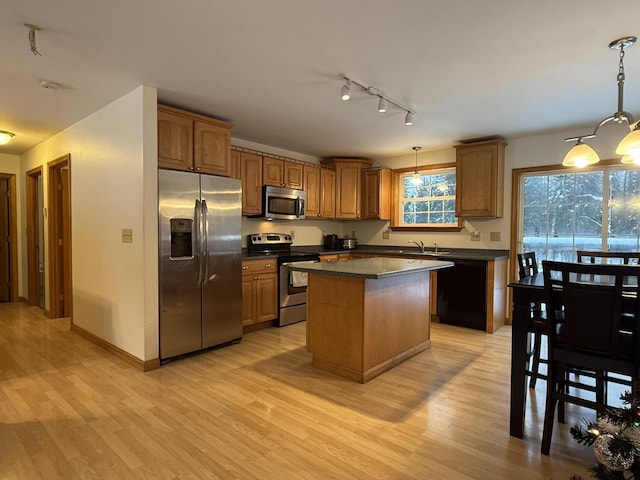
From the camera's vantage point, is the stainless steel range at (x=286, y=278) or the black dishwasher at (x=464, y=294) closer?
the black dishwasher at (x=464, y=294)

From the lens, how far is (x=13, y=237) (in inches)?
231

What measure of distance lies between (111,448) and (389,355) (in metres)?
2.12

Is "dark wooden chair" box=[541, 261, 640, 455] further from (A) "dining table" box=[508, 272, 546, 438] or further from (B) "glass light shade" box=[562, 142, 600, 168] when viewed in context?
(B) "glass light shade" box=[562, 142, 600, 168]

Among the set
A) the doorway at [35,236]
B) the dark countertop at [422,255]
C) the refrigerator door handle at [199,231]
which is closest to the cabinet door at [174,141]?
the refrigerator door handle at [199,231]

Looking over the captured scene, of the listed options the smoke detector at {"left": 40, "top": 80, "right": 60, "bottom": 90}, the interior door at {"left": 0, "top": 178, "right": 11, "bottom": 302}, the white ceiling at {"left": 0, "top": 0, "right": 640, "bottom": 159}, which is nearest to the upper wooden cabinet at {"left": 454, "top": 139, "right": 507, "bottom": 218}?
the white ceiling at {"left": 0, "top": 0, "right": 640, "bottom": 159}

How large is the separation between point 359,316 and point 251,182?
243 cm

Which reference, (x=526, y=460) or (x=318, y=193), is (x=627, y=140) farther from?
(x=318, y=193)

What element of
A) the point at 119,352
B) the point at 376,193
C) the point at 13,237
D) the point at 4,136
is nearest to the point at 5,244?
the point at 13,237

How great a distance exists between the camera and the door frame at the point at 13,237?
19.0 feet

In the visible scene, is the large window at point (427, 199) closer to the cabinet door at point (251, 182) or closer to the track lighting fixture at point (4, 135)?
the cabinet door at point (251, 182)

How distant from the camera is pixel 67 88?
121 inches

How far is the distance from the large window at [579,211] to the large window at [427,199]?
0.96 meters

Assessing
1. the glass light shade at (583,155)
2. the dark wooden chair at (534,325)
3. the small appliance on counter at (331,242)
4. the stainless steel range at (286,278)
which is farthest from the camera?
the small appliance on counter at (331,242)

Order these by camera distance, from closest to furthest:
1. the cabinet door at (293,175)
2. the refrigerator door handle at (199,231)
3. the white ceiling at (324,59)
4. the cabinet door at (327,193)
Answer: the white ceiling at (324,59), the refrigerator door handle at (199,231), the cabinet door at (293,175), the cabinet door at (327,193)
